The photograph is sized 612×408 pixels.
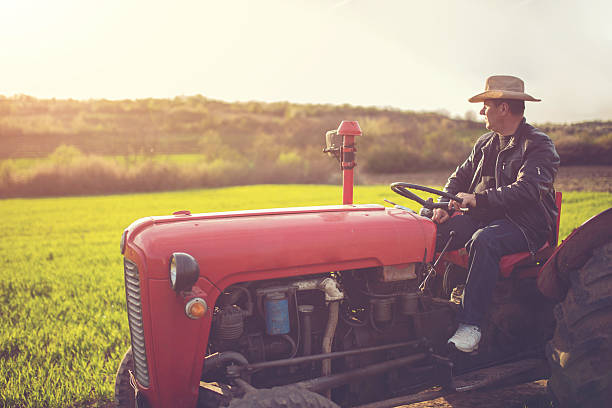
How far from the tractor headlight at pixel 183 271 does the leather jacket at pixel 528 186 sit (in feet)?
5.81

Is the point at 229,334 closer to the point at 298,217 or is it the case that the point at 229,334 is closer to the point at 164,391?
the point at 164,391

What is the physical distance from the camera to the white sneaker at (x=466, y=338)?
279 centimetres

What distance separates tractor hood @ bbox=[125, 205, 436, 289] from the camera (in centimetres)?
236

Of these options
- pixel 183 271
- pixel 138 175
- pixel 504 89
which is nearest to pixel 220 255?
pixel 183 271

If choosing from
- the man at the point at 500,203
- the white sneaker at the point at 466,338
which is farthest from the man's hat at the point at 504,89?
the white sneaker at the point at 466,338

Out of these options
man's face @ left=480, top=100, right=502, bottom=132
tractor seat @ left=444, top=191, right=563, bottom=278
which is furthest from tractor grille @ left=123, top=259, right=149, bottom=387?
man's face @ left=480, top=100, right=502, bottom=132

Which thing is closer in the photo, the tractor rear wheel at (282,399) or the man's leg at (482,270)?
the tractor rear wheel at (282,399)

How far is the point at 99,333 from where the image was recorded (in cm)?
457

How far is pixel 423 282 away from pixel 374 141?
1048 inches

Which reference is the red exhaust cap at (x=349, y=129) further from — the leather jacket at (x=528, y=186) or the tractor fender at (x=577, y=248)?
the tractor fender at (x=577, y=248)

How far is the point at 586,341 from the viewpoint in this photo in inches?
101

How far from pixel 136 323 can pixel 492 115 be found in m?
2.55

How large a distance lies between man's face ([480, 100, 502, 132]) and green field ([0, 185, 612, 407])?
3253mm

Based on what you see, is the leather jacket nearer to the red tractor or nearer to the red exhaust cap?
the red tractor
